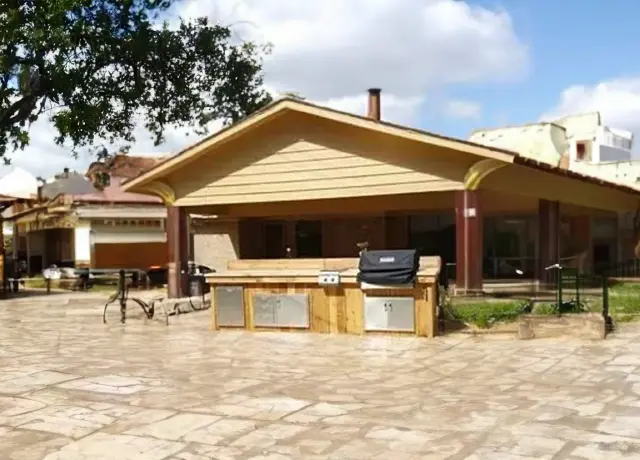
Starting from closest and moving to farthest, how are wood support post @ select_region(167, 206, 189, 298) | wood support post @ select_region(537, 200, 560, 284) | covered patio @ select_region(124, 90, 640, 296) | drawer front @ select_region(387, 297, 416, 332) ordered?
drawer front @ select_region(387, 297, 416, 332) < covered patio @ select_region(124, 90, 640, 296) < wood support post @ select_region(537, 200, 560, 284) < wood support post @ select_region(167, 206, 189, 298)

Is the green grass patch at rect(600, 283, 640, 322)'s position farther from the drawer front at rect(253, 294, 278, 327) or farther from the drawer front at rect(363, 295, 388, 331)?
the drawer front at rect(253, 294, 278, 327)

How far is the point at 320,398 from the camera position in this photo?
837 centimetres

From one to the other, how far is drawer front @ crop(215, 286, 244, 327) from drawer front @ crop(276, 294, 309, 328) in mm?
874

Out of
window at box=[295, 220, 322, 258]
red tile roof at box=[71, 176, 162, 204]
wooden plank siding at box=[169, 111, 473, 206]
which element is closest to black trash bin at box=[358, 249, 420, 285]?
wooden plank siding at box=[169, 111, 473, 206]

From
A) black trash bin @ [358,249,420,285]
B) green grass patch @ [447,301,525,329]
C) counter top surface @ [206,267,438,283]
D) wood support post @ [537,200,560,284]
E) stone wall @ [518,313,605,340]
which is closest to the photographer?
stone wall @ [518,313,605,340]

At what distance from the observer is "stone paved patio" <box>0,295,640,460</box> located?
6.46 metres

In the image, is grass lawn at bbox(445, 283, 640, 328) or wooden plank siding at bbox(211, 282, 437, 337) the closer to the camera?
wooden plank siding at bbox(211, 282, 437, 337)

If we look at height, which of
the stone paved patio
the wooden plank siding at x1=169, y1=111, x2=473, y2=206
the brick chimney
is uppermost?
the brick chimney

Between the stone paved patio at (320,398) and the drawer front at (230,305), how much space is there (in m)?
0.95

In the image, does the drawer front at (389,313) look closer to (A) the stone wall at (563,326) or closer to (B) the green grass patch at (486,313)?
(B) the green grass patch at (486,313)

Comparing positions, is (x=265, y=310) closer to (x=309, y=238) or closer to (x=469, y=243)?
(x=469, y=243)

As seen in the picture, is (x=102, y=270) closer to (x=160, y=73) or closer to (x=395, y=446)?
(x=160, y=73)

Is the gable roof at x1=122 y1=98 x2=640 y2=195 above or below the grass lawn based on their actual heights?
above

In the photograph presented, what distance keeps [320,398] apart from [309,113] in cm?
1013
